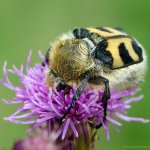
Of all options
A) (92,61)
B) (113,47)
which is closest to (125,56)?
(113,47)

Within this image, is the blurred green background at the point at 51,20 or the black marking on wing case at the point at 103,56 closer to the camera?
the black marking on wing case at the point at 103,56

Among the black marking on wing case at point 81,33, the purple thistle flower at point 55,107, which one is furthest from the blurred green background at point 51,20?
the black marking on wing case at point 81,33

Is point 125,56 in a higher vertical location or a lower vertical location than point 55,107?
higher

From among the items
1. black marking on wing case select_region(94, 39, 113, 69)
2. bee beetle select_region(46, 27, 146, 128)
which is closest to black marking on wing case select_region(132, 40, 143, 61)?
bee beetle select_region(46, 27, 146, 128)

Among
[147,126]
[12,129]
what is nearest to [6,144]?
[12,129]

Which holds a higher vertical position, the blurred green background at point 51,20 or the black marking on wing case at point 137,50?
the blurred green background at point 51,20

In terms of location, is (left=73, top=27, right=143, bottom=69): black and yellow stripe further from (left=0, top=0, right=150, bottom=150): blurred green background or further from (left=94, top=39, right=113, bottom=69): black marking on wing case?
(left=0, top=0, right=150, bottom=150): blurred green background

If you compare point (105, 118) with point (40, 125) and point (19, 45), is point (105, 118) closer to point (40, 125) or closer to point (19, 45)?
point (40, 125)

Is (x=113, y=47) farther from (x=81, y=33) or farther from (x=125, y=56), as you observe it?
(x=81, y=33)

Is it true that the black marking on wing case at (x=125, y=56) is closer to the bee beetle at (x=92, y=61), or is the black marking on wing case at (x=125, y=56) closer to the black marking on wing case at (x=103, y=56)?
the bee beetle at (x=92, y=61)
